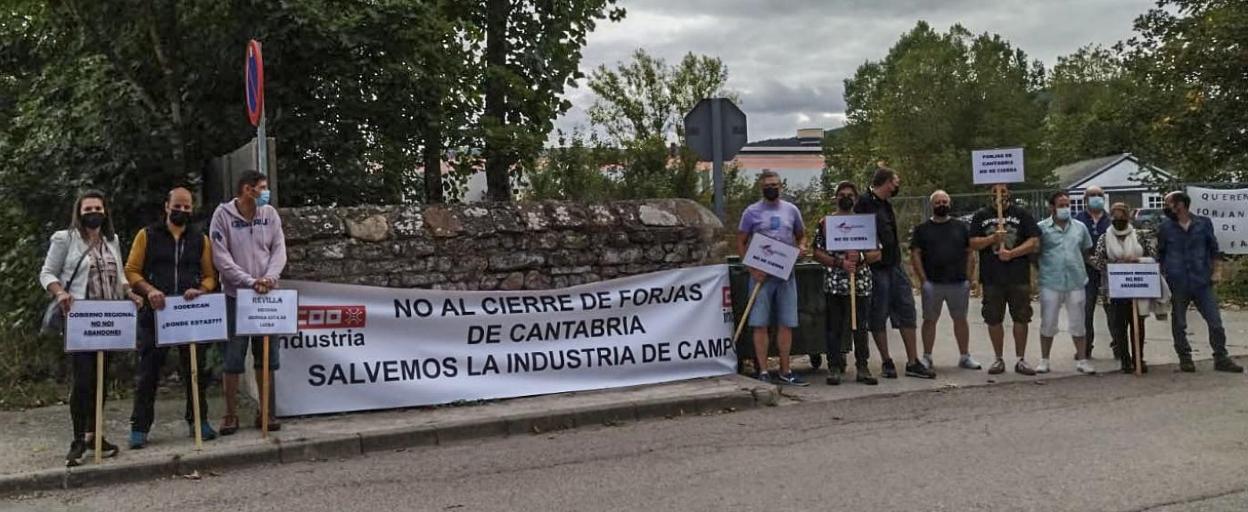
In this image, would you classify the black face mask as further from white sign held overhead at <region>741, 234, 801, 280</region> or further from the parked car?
the parked car

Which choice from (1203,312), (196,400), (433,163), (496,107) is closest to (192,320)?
(196,400)

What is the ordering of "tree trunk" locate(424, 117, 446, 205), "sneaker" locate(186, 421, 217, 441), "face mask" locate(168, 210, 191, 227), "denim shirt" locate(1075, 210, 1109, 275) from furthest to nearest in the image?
"tree trunk" locate(424, 117, 446, 205), "denim shirt" locate(1075, 210, 1109, 275), "sneaker" locate(186, 421, 217, 441), "face mask" locate(168, 210, 191, 227)

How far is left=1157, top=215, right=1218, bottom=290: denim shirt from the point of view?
31.4 ft

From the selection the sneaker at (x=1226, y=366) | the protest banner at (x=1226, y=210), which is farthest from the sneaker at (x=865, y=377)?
the protest banner at (x=1226, y=210)

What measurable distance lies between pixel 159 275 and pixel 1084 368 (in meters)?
8.12

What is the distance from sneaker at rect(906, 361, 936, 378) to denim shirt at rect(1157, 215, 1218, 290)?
258 centimetres

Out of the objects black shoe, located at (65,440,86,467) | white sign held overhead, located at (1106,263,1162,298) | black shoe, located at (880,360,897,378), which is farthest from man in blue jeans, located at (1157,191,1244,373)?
black shoe, located at (65,440,86,467)

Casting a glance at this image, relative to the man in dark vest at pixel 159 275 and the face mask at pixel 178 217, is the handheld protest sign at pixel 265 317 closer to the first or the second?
the man in dark vest at pixel 159 275

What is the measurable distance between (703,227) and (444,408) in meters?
3.07

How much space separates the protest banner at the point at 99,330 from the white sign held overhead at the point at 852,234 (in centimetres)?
560

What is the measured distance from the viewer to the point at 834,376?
9.05 meters

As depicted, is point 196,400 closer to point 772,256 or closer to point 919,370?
point 772,256

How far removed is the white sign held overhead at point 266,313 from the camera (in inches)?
272

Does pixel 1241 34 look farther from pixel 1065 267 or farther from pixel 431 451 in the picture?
pixel 431 451
